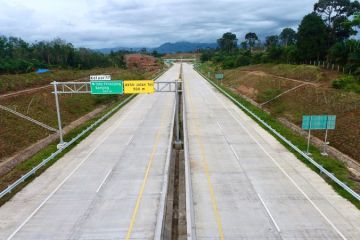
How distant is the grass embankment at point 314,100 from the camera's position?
28312 millimetres

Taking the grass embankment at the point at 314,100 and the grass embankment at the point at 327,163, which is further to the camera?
the grass embankment at the point at 314,100

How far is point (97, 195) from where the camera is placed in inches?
761

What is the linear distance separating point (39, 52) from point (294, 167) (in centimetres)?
9746

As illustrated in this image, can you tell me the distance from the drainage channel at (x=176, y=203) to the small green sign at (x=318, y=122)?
1008 cm

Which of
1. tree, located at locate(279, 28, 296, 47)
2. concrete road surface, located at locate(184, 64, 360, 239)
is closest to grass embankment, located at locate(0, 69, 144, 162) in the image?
concrete road surface, located at locate(184, 64, 360, 239)

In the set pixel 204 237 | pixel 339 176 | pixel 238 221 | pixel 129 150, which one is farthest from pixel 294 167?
pixel 129 150

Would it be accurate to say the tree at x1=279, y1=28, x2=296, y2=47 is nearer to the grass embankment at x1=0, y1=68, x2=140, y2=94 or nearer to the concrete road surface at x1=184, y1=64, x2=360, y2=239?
the grass embankment at x1=0, y1=68, x2=140, y2=94

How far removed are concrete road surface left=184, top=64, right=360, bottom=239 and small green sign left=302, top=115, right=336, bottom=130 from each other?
2889mm

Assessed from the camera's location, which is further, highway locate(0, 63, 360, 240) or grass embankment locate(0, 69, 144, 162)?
grass embankment locate(0, 69, 144, 162)

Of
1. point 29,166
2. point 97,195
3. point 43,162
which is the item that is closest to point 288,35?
point 43,162

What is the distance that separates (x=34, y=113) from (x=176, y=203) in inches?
1010

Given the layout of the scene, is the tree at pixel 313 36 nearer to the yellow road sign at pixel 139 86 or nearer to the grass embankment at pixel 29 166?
the yellow road sign at pixel 139 86

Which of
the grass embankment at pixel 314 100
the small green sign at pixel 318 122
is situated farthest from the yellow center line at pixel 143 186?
the grass embankment at pixel 314 100

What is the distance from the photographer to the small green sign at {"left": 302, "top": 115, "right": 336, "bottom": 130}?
2416 centimetres
